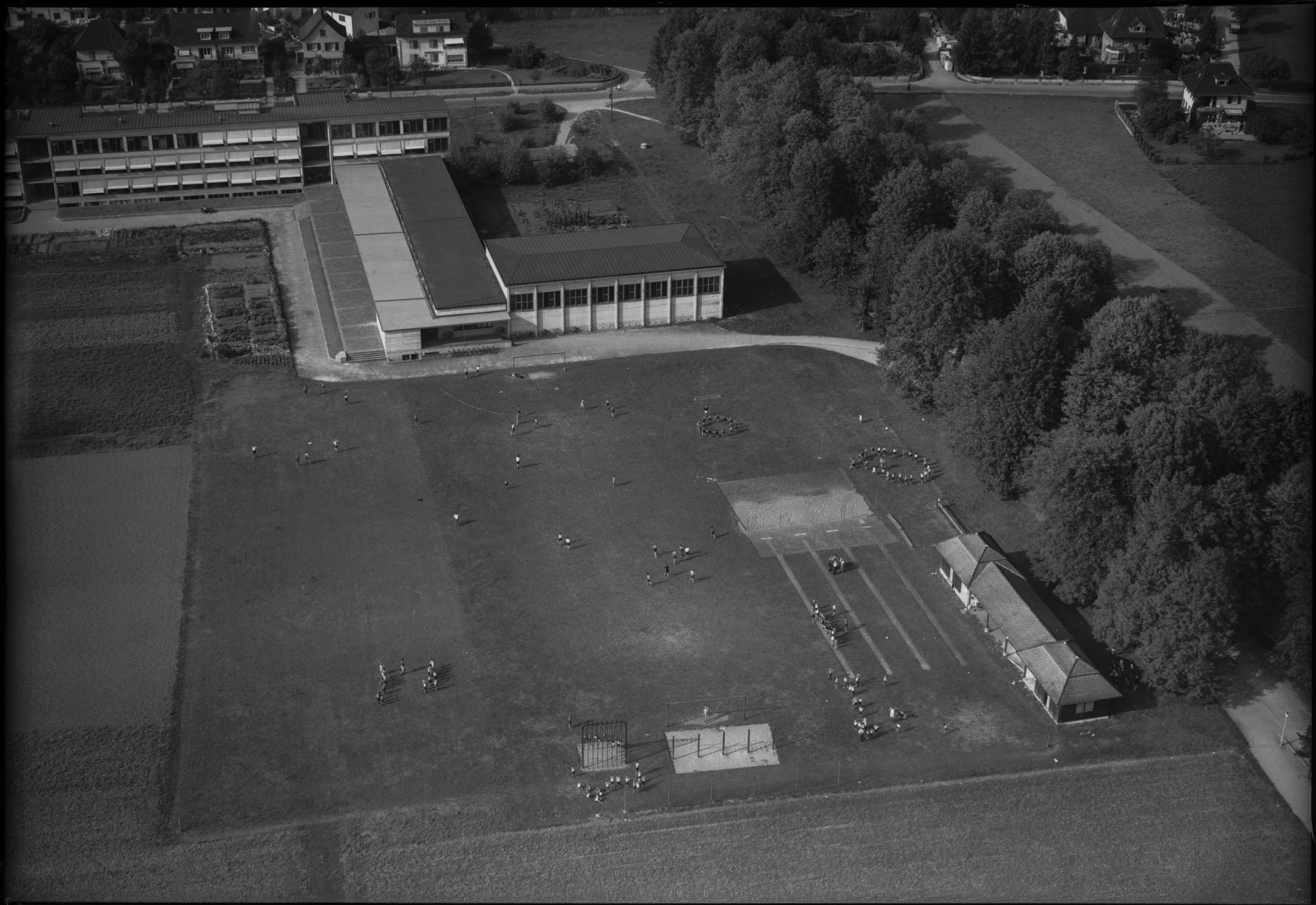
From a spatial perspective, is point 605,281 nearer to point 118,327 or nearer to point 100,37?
point 118,327

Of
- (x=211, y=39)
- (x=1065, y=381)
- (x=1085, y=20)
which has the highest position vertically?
(x=1085, y=20)

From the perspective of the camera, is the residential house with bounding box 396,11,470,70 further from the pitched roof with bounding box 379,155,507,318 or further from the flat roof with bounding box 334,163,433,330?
the flat roof with bounding box 334,163,433,330

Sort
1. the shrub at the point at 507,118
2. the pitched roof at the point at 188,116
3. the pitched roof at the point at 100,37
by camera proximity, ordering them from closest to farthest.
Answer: the pitched roof at the point at 188,116, the shrub at the point at 507,118, the pitched roof at the point at 100,37

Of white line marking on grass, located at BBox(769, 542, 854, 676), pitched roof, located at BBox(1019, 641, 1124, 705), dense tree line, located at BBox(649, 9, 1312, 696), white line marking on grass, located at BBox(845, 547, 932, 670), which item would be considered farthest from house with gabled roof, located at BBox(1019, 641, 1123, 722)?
white line marking on grass, located at BBox(769, 542, 854, 676)

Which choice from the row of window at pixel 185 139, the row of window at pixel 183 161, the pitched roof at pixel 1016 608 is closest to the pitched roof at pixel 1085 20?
the row of window at pixel 185 139

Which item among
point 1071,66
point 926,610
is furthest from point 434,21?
point 926,610

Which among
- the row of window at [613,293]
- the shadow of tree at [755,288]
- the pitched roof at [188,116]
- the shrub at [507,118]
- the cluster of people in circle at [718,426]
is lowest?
the cluster of people in circle at [718,426]

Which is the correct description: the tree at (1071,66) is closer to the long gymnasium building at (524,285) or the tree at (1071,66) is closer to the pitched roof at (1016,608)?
the long gymnasium building at (524,285)
